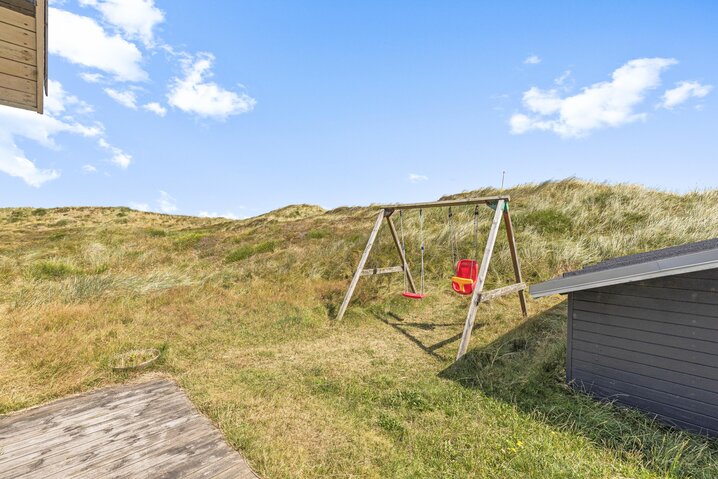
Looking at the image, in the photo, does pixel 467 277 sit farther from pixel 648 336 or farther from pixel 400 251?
pixel 648 336

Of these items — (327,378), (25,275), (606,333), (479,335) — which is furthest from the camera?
(25,275)

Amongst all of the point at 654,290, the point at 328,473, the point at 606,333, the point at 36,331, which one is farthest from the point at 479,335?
the point at 36,331

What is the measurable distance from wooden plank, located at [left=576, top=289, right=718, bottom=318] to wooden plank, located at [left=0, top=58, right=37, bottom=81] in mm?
7895

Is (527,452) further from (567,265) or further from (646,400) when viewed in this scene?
(567,265)

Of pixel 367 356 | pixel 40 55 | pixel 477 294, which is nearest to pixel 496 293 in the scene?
pixel 477 294

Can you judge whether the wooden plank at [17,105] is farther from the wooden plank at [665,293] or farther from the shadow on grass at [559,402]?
the wooden plank at [665,293]

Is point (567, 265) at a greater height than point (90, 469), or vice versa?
point (567, 265)

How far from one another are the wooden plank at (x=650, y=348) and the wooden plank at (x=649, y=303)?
0.49 meters

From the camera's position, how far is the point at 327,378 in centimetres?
573

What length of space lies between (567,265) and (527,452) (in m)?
9.26

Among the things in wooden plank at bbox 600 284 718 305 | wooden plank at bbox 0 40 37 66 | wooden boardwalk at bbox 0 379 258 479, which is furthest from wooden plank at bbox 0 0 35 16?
wooden plank at bbox 600 284 718 305

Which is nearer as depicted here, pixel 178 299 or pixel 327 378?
pixel 327 378

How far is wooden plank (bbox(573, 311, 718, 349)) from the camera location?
408 cm

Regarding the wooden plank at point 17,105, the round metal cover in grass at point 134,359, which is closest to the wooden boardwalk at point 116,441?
the round metal cover in grass at point 134,359
